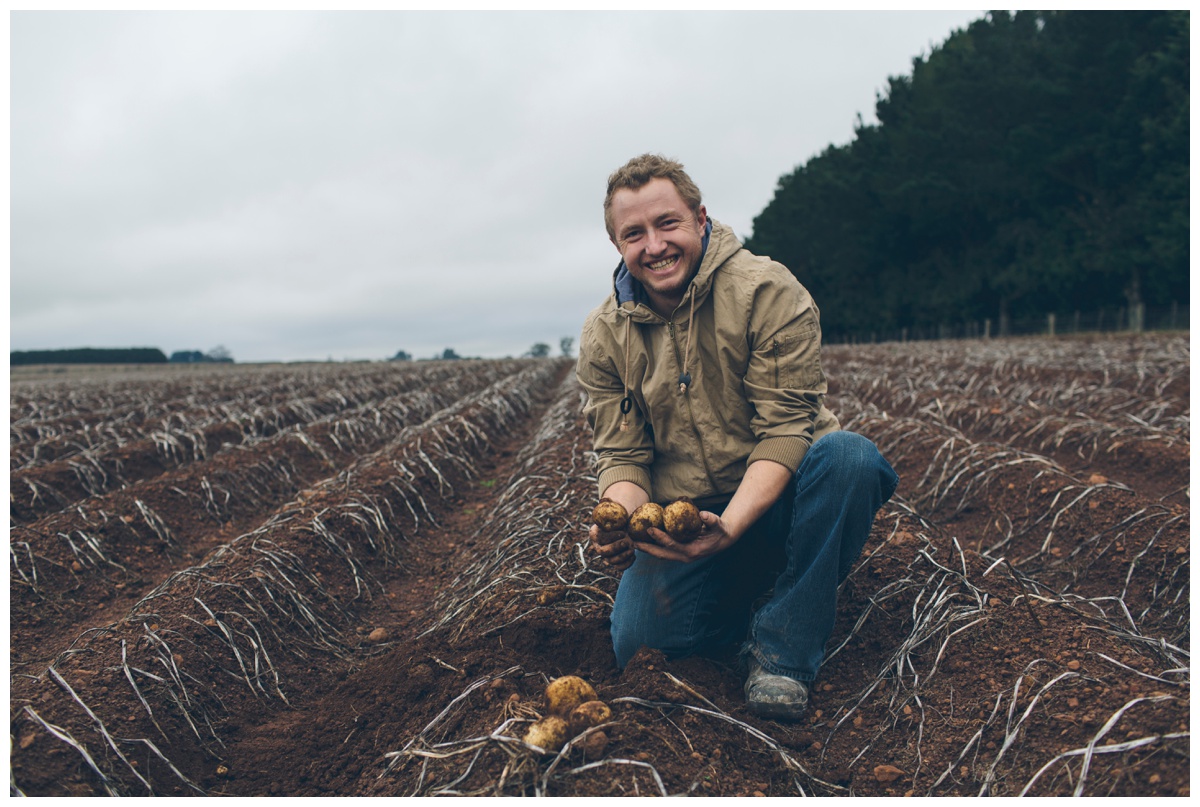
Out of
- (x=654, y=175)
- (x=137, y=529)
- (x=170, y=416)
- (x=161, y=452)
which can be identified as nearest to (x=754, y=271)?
(x=654, y=175)

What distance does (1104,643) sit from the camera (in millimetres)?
2381

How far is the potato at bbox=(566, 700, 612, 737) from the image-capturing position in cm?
205

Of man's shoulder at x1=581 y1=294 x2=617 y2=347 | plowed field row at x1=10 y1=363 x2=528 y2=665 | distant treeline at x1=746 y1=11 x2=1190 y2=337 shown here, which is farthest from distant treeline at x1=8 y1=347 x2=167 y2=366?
man's shoulder at x1=581 y1=294 x2=617 y2=347

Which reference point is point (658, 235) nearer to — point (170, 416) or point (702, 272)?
point (702, 272)

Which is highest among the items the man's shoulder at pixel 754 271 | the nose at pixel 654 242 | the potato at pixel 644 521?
the nose at pixel 654 242

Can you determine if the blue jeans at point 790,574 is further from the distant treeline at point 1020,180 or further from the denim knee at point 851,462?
the distant treeline at point 1020,180

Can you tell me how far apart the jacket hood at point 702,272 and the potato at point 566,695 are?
1.31m

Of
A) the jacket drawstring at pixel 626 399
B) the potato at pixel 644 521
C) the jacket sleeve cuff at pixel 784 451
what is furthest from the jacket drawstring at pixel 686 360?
the potato at pixel 644 521

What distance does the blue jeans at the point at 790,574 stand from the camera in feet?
8.33

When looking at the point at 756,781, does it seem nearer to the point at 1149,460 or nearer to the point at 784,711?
the point at 784,711

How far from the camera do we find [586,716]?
81.0 inches

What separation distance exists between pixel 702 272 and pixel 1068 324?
28.7 meters

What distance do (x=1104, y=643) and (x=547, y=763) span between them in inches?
69.0
